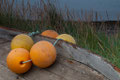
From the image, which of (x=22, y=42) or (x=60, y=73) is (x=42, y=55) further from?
(x=22, y=42)

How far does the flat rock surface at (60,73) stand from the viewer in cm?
134

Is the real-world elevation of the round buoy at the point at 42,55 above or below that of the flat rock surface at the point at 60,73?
above

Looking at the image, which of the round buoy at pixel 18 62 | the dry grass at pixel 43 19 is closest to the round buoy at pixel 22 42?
the round buoy at pixel 18 62

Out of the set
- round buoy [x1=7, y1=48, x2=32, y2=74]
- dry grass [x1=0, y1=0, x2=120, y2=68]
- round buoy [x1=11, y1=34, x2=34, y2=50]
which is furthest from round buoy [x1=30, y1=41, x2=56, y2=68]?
dry grass [x1=0, y1=0, x2=120, y2=68]

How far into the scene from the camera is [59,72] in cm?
143

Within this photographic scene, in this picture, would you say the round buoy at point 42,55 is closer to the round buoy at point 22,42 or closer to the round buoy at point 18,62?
the round buoy at point 18,62

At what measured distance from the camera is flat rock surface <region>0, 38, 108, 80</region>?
52.9 inches

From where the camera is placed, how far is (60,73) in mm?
1418

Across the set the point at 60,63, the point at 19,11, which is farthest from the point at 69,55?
the point at 19,11

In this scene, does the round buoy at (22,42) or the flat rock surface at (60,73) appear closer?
the flat rock surface at (60,73)

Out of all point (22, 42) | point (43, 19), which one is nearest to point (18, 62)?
point (22, 42)

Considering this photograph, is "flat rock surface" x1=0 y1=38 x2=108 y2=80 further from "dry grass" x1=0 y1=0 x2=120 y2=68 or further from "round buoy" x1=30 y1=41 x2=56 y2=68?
"dry grass" x1=0 y1=0 x2=120 y2=68

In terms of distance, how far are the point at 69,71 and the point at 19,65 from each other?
42 cm

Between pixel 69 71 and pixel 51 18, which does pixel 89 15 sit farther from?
pixel 69 71
